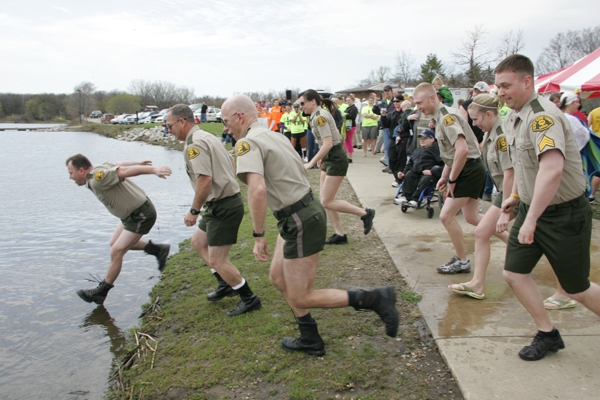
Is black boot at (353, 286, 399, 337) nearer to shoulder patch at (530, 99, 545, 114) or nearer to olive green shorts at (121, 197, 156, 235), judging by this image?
shoulder patch at (530, 99, 545, 114)

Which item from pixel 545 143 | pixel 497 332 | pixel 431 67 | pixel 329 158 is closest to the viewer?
pixel 545 143

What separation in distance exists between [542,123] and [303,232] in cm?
167

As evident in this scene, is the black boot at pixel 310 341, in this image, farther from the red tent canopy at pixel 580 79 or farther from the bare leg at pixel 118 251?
the red tent canopy at pixel 580 79

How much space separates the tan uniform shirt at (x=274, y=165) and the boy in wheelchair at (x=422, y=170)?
4.56m

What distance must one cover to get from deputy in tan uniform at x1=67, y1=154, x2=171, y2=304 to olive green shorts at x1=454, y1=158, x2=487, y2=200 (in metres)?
3.37

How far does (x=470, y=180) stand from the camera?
4332 mm

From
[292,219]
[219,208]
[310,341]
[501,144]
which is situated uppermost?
[501,144]

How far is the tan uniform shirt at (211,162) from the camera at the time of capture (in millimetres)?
3881

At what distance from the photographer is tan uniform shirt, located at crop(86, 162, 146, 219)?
480 centimetres

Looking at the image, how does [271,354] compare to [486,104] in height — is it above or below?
below

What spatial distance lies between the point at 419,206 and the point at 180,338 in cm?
490

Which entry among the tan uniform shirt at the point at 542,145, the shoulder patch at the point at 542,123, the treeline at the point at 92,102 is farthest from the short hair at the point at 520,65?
the treeline at the point at 92,102

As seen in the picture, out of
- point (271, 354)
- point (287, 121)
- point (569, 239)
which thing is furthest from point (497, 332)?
point (287, 121)

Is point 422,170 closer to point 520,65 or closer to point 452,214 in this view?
point 452,214
